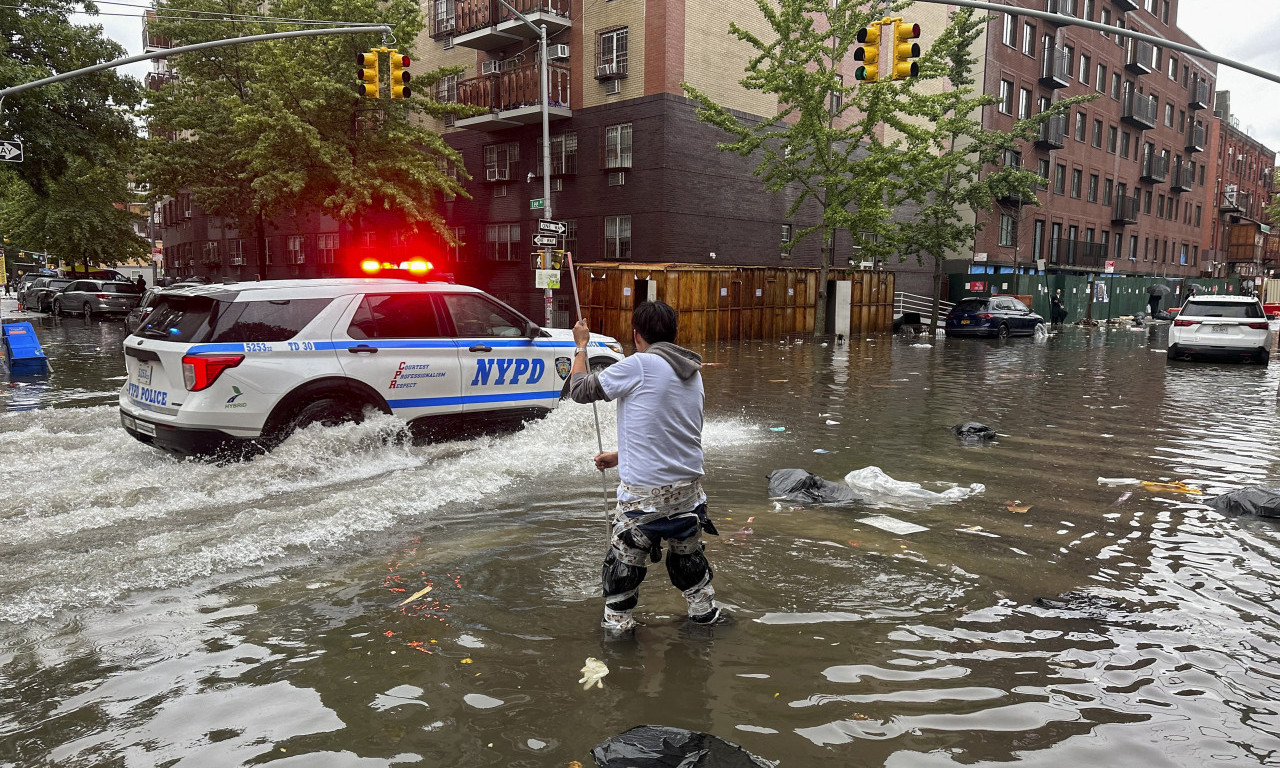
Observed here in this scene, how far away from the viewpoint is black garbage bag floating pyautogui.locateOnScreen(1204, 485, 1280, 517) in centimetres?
672

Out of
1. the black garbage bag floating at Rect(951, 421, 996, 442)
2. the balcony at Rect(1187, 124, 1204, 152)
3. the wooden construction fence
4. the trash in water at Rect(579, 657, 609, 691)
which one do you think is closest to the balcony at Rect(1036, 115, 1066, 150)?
the wooden construction fence

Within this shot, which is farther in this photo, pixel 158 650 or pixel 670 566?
pixel 670 566

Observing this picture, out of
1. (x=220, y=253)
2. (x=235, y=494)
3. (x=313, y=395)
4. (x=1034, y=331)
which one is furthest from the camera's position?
(x=220, y=253)

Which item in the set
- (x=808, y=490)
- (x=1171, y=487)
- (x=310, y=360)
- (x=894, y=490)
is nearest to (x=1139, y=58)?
(x=1171, y=487)

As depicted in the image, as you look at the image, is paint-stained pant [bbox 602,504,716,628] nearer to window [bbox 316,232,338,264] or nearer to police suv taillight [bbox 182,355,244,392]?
police suv taillight [bbox 182,355,244,392]

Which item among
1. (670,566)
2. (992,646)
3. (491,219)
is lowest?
(992,646)

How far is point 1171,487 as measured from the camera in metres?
7.83

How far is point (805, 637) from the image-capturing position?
14.5ft

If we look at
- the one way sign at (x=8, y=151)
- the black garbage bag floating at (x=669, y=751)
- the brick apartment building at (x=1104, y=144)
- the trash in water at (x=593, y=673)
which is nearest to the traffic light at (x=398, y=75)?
the one way sign at (x=8, y=151)

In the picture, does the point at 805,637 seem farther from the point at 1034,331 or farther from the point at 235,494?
the point at 1034,331

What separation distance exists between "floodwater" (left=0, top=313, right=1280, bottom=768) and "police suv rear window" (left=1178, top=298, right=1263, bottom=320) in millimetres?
13797

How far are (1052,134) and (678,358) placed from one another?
4943 centimetres

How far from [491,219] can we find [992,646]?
109 feet

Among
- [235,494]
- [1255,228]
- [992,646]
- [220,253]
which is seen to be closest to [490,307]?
[235,494]
